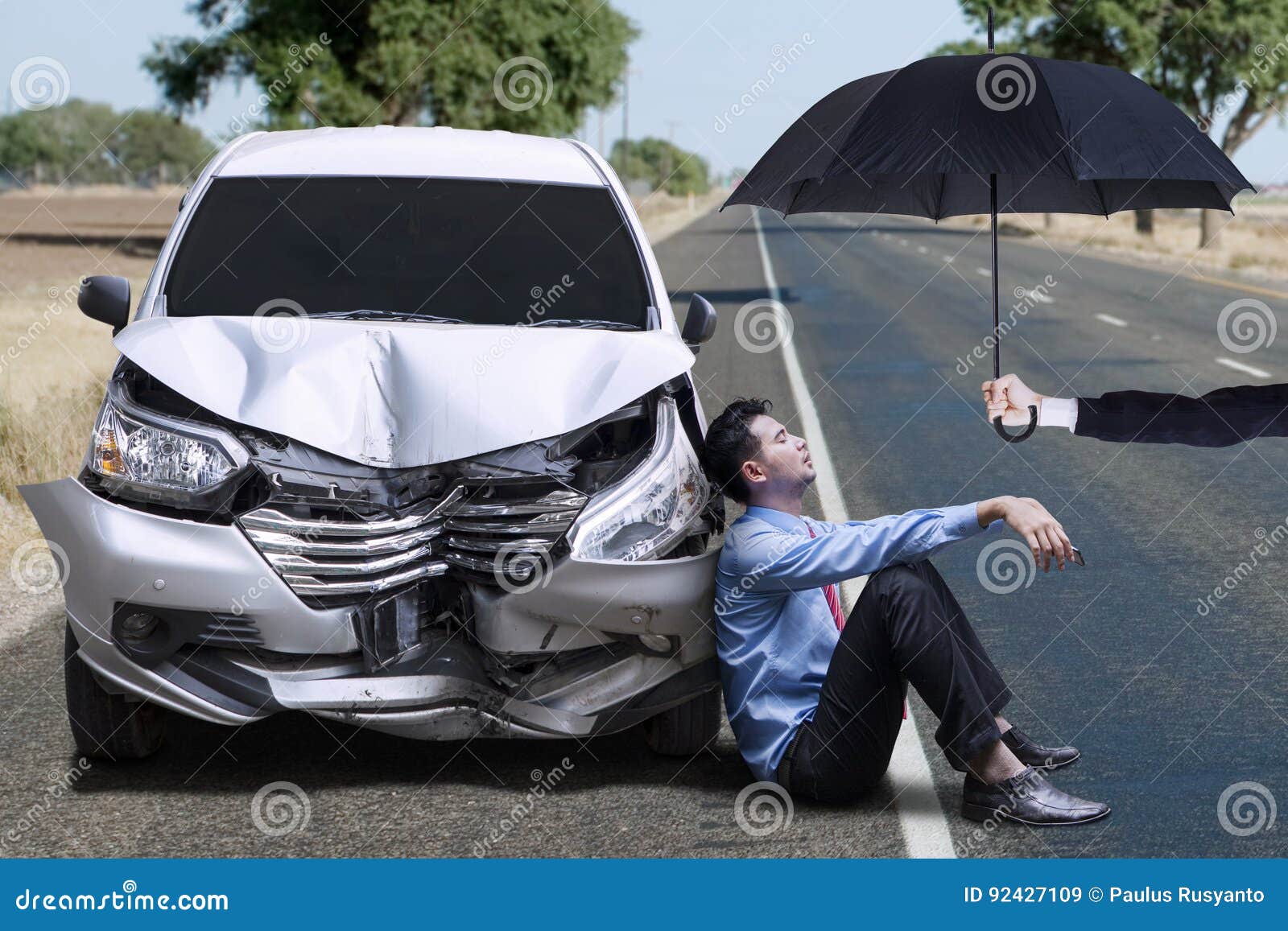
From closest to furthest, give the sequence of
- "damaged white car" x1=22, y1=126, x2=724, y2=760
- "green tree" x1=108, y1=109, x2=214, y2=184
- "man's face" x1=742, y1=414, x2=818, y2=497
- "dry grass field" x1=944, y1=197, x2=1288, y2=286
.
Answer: "damaged white car" x1=22, y1=126, x2=724, y2=760 → "man's face" x1=742, y1=414, x2=818, y2=497 → "dry grass field" x1=944, y1=197, x2=1288, y2=286 → "green tree" x1=108, y1=109, x2=214, y2=184

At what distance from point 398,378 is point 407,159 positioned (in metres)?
1.95

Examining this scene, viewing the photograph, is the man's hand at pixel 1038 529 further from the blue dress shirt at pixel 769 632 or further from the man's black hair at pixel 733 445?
the man's black hair at pixel 733 445

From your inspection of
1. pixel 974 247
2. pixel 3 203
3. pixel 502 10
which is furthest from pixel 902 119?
pixel 3 203

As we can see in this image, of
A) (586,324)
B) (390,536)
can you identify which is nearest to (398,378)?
(390,536)

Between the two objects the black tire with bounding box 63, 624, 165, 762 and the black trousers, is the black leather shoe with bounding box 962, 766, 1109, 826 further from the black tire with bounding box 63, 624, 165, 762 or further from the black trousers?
the black tire with bounding box 63, 624, 165, 762

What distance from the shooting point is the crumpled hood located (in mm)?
4570

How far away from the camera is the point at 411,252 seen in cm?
636

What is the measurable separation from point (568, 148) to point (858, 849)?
3.44 m

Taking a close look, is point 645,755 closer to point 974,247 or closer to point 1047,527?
point 1047,527

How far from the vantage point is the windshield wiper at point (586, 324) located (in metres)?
5.47

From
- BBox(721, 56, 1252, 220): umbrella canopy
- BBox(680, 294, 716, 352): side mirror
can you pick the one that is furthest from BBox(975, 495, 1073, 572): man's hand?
BBox(680, 294, 716, 352): side mirror

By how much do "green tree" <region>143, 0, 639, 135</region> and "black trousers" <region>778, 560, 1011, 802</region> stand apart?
30.7 m

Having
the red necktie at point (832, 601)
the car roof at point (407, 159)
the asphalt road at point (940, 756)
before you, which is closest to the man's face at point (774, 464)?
the red necktie at point (832, 601)

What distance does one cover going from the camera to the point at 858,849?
4383 millimetres
